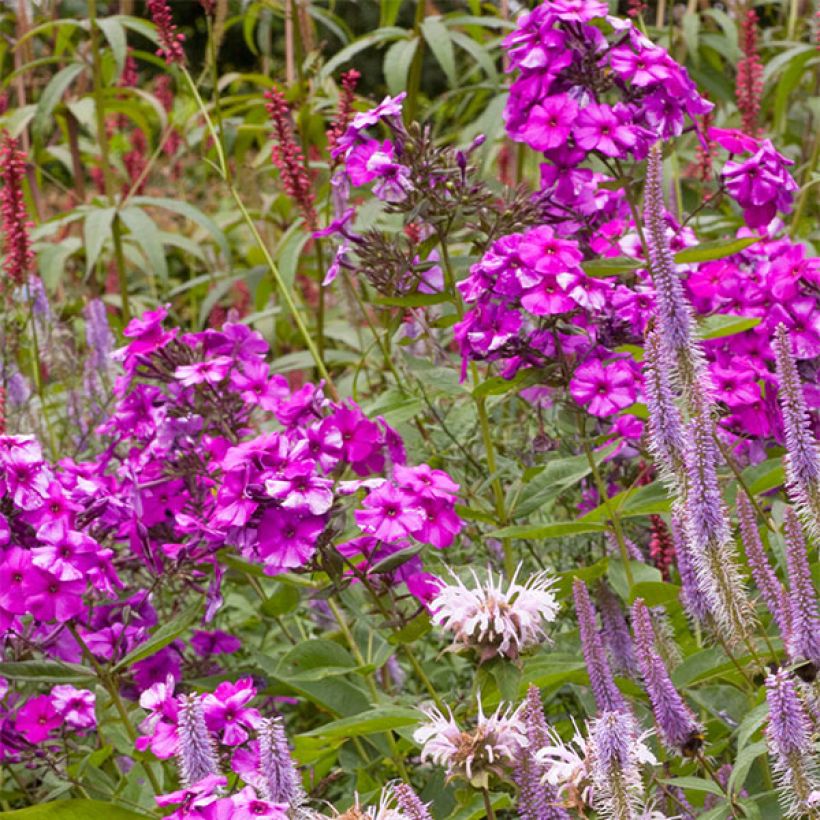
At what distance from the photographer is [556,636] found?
3.05 m

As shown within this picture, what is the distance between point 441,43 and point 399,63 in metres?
0.14

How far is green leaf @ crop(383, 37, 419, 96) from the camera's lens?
4211 millimetres

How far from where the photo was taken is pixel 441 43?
4340 millimetres

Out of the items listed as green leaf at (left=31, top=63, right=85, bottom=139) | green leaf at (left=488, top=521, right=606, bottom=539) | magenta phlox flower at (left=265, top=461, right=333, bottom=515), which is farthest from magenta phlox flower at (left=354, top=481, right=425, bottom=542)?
green leaf at (left=31, top=63, right=85, bottom=139)

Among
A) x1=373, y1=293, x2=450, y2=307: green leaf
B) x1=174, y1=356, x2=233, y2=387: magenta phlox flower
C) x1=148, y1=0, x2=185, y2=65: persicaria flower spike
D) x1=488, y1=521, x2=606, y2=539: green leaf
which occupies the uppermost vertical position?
x1=148, y1=0, x2=185, y2=65: persicaria flower spike

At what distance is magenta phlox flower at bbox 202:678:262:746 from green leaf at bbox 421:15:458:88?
2.27 m

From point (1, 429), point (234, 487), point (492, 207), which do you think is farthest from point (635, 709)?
point (1, 429)

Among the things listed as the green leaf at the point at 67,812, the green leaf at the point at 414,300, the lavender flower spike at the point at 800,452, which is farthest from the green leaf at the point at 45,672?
the lavender flower spike at the point at 800,452

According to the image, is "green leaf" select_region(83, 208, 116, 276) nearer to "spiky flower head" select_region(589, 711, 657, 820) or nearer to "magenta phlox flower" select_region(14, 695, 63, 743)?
"magenta phlox flower" select_region(14, 695, 63, 743)

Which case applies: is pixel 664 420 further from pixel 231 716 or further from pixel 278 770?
pixel 231 716

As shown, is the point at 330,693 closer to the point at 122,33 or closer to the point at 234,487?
the point at 234,487

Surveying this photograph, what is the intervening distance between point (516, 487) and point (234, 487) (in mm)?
699

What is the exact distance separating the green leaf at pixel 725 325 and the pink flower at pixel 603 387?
18 cm

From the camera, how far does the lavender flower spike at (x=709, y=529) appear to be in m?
1.95
